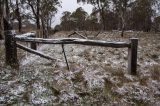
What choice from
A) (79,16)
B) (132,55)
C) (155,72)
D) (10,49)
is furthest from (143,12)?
(10,49)

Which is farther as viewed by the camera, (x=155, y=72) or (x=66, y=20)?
(x=66, y=20)

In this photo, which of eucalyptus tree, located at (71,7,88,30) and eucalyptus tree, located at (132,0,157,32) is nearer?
eucalyptus tree, located at (132,0,157,32)

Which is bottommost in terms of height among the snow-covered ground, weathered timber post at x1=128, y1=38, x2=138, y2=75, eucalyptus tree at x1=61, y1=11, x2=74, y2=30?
the snow-covered ground

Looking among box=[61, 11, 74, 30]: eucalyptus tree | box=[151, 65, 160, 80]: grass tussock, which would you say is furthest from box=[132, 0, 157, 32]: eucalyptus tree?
box=[151, 65, 160, 80]: grass tussock

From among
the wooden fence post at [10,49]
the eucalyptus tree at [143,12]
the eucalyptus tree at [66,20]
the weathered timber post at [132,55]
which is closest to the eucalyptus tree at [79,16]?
the eucalyptus tree at [66,20]

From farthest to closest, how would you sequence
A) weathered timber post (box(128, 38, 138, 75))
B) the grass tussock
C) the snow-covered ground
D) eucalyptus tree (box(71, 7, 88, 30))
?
eucalyptus tree (box(71, 7, 88, 30))
the grass tussock
weathered timber post (box(128, 38, 138, 75))
the snow-covered ground

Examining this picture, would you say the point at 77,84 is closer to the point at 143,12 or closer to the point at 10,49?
the point at 10,49

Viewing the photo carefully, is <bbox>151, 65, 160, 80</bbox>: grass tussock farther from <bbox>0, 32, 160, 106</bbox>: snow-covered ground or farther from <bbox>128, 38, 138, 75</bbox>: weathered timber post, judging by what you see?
<bbox>128, 38, 138, 75</bbox>: weathered timber post

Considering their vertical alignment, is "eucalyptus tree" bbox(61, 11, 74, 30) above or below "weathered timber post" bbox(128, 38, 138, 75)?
above

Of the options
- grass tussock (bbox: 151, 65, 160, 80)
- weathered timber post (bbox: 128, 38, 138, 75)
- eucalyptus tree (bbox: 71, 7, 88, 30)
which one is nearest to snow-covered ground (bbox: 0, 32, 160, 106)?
grass tussock (bbox: 151, 65, 160, 80)

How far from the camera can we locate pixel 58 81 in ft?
26.2

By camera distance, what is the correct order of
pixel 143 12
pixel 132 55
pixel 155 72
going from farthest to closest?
1. pixel 143 12
2. pixel 155 72
3. pixel 132 55

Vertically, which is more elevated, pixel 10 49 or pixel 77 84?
pixel 10 49

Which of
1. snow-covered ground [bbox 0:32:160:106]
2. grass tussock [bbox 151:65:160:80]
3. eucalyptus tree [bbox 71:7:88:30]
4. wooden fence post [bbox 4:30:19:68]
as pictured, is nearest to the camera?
snow-covered ground [bbox 0:32:160:106]
